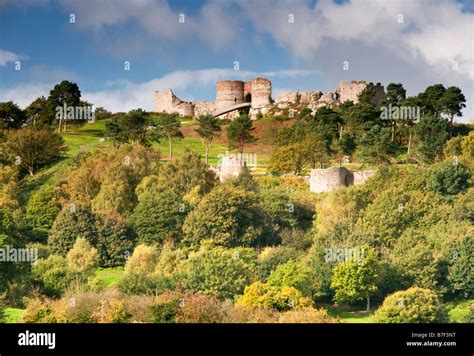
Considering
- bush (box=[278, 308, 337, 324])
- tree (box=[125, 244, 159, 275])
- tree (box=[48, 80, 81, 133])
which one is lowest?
bush (box=[278, 308, 337, 324])

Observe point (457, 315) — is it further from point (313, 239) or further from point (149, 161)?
point (149, 161)

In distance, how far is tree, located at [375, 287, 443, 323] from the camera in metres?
41.9

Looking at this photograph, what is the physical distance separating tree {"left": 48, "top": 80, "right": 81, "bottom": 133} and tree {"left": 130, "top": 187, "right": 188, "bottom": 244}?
968 inches

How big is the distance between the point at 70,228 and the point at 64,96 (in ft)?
90.8

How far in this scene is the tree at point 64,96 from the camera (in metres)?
79.6

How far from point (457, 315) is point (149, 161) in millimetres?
23233

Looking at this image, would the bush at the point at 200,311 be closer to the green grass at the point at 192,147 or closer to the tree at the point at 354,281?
the tree at the point at 354,281

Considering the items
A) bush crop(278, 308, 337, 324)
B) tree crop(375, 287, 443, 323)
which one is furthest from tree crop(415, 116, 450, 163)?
bush crop(278, 308, 337, 324)

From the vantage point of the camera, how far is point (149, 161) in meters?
61.4

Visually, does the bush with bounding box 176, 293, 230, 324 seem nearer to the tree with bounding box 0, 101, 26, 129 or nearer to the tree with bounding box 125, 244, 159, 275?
the tree with bounding box 125, 244, 159, 275

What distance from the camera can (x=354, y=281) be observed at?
4716cm

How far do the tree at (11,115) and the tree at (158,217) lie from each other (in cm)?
2530

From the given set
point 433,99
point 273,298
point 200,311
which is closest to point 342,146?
point 433,99

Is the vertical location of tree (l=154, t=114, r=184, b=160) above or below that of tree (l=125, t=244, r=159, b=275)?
above
